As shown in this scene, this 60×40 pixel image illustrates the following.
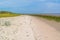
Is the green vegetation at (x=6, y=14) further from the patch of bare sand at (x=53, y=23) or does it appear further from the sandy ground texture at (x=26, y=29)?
the patch of bare sand at (x=53, y=23)

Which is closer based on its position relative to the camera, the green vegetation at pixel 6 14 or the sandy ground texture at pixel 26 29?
the sandy ground texture at pixel 26 29

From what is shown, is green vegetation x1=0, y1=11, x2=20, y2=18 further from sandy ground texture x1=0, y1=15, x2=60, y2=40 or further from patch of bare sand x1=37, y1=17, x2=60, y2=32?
patch of bare sand x1=37, y1=17, x2=60, y2=32

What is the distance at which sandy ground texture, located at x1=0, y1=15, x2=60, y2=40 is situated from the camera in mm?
1269

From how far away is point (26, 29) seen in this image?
1.35 meters

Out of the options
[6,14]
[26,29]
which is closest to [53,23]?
[26,29]

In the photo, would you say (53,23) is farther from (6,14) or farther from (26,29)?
(6,14)

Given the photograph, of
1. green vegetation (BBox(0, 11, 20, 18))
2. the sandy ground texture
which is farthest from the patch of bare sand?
green vegetation (BBox(0, 11, 20, 18))

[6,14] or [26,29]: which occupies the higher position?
[6,14]

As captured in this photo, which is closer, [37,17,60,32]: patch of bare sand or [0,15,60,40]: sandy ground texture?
[0,15,60,40]: sandy ground texture

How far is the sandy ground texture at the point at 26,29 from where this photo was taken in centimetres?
127

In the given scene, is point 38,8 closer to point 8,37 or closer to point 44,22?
point 44,22

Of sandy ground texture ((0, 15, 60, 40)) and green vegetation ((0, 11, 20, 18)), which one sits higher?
green vegetation ((0, 11, 20, 18))

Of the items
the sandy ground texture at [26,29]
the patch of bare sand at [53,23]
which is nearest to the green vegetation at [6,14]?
the sandy ground texture at [26,29]

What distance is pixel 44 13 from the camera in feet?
4.60
